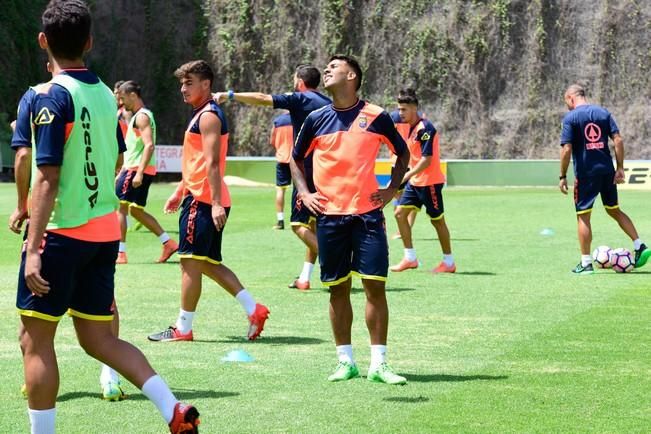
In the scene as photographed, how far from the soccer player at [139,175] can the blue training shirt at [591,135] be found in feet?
16.9

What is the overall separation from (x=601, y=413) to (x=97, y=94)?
3363mm

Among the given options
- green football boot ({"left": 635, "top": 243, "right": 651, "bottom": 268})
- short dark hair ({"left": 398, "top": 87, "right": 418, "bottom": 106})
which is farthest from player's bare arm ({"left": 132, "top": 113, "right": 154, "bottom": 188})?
green football boot ({"left": 635, "top": 243, "right": 651, "bottom": 268})

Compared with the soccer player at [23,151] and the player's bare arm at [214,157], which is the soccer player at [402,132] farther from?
the soccer player at [23,151]

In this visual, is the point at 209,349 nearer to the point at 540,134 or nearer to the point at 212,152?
the point at 212,152

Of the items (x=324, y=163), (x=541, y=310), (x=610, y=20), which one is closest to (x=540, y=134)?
(x=610, y=20)

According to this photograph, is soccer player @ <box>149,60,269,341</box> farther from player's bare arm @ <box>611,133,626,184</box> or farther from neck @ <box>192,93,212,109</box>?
player's bare arm @ <box>611,133,626,184</box>

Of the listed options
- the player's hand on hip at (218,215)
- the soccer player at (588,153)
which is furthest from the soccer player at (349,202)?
the soccer player at (588,153)

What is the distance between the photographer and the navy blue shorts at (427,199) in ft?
46.9

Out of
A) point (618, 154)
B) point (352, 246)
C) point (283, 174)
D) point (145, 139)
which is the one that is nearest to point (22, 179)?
point (352, 246)

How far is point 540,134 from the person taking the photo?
142 feet

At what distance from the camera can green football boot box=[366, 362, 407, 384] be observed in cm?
745

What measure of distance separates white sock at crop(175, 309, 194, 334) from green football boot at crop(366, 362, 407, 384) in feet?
6.74

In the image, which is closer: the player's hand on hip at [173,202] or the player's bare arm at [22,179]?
the player's bare arm at [22,179]

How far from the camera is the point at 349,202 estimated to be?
304 inches
